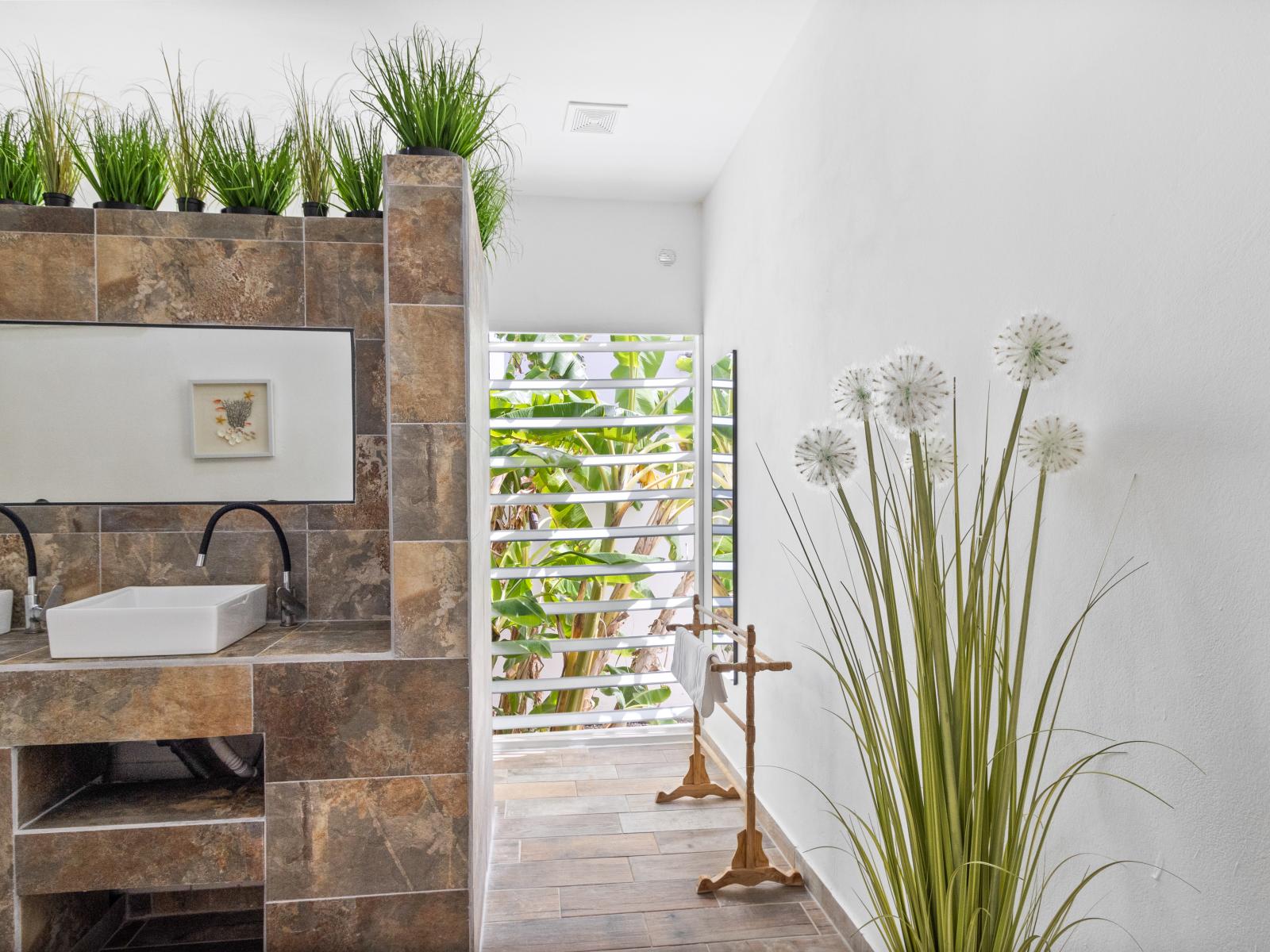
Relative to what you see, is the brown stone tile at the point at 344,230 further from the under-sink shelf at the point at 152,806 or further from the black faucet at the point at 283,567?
the under-sink shelf at the point at 152,806

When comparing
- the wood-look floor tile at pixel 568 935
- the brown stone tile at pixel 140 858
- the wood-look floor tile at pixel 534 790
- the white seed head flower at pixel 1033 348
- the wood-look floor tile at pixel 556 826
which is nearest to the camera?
the white seed head flower at pixel 1033 348

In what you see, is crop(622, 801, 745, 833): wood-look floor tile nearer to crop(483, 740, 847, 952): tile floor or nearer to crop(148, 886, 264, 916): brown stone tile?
crop(483, 740, 847, 952): tile floor

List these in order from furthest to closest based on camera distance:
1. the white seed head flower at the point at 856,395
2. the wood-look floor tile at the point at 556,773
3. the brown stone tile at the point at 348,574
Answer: the wood-look floor tile at the point at 556,773 → the brown stone tile at the point at 348,574 → the white seed head flower at the point at 856,395

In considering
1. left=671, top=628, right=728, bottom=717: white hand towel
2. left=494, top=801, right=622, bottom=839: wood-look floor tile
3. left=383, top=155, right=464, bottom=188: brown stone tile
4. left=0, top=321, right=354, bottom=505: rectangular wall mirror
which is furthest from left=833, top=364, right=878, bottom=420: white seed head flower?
left=494, top=801, right=622, bottom=839: wood-look floor tile

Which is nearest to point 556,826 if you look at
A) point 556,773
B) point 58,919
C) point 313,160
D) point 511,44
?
point 556,773

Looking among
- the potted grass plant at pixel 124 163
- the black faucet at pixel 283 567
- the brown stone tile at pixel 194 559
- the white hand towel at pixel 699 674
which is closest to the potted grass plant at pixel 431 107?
the potted grass plant at pixel 124 163

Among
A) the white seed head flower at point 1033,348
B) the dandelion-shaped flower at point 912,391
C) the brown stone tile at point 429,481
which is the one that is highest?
the white seed head flower at point 1033,348

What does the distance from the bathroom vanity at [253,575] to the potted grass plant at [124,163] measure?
0.26ft

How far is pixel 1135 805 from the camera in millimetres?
1202

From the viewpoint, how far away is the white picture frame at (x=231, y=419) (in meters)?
2.60

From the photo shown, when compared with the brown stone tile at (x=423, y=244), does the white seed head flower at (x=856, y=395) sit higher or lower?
lower

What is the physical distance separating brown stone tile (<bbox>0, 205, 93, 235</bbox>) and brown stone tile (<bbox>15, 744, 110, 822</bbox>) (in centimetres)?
146

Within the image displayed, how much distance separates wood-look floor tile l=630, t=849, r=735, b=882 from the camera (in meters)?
2.69

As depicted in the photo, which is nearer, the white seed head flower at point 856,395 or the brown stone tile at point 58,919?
the white seed head flower at point 856,395
